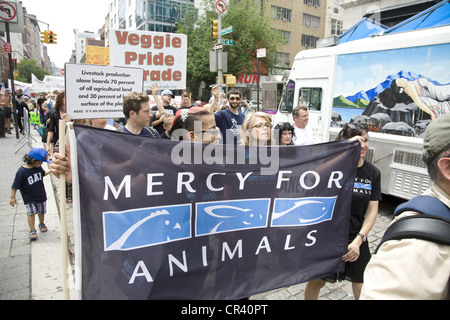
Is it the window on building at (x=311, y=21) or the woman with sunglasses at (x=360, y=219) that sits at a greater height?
the window on building at (x=311, y=21)

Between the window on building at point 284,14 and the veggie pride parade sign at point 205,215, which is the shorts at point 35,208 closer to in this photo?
the veggie pride parade sign at point 205,215

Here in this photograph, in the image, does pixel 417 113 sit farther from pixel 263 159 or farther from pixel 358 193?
pixel 263 159

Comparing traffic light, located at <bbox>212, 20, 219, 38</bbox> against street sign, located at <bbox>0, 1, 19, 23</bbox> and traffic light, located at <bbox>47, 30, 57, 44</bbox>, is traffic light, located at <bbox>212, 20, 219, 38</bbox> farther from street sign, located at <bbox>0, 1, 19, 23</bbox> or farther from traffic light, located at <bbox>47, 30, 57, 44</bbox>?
traffic light, located at <bbox>47, 30, 57, 44</bbox>

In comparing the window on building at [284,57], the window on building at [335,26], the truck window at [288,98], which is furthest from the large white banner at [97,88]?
the window on building at [335,26]

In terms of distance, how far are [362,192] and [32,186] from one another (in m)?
4.30

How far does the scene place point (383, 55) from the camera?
221 inches

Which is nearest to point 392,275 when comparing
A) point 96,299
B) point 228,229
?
point 228,229

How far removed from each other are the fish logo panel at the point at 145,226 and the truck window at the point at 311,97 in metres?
5.90

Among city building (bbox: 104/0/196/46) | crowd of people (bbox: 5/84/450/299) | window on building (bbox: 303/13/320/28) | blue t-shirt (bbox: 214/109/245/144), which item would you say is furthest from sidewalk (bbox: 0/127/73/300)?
window on building (bbox: 303/13/320/28)

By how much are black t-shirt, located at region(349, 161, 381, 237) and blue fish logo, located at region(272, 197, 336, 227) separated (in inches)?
9.1

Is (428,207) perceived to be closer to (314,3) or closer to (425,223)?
(425,223)

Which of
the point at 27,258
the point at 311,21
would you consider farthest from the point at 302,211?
the point at 311,21

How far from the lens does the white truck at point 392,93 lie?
491cm

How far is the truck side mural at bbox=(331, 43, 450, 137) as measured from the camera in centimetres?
485
